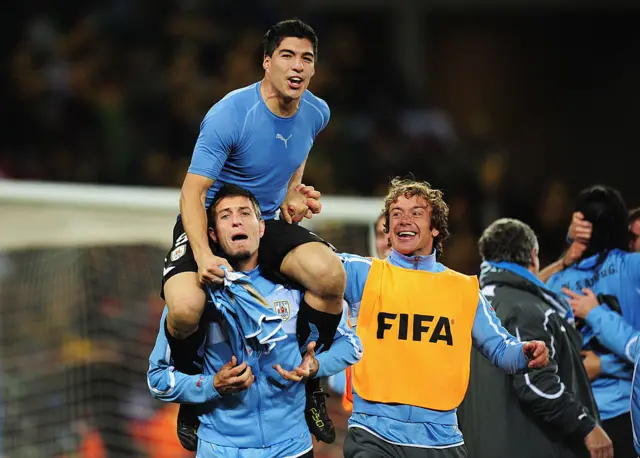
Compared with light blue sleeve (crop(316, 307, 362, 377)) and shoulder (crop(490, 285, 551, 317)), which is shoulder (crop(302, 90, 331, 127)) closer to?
light blue sleeve (crop(316, 307, 362, 377))

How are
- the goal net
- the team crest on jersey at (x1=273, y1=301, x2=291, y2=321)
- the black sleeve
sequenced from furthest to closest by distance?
the goal net
the black sleeve
the team crest on jersey at (x1=273, y1=301, x2=291, y2=321)

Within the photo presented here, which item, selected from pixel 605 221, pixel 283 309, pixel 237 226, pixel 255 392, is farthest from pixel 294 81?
pixel 605 221

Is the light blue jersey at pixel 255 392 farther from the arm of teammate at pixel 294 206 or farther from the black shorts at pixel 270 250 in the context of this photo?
the arm of teammate at pixel 294 206

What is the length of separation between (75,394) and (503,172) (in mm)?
5646

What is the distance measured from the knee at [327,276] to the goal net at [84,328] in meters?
A: 2.97

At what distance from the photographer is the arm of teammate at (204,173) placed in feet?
11.3

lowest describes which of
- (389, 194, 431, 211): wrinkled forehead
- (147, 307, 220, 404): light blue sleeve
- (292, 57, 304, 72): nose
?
(147, 307, 220, 404): light blue sleeve

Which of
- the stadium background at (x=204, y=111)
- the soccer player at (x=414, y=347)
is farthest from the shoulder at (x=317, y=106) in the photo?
the stadium background at (x=204, y=111)

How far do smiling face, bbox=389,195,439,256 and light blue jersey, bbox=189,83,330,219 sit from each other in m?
0.43

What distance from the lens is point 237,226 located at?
351cm

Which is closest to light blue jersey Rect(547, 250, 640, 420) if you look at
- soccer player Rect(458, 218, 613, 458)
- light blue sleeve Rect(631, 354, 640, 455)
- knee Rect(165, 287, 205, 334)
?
soccer player Rect(458, 218, 613, 458)

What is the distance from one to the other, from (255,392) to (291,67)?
3.75ft

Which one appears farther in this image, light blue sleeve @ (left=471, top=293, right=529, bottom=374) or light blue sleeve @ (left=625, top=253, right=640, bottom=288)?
light blue sleeve @ (left=625, top=253, right=640, bottom=288)

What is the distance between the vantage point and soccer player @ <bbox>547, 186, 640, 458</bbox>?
470cm
